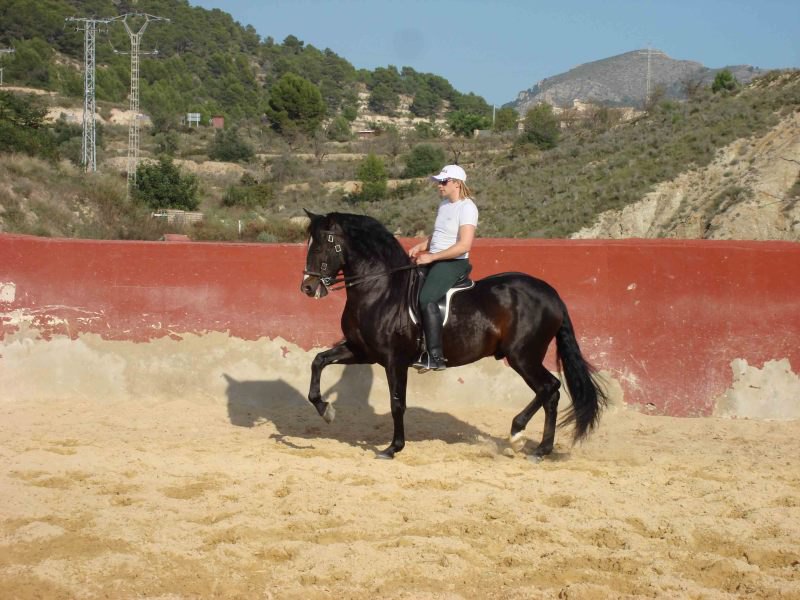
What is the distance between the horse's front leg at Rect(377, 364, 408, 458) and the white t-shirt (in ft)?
3.39

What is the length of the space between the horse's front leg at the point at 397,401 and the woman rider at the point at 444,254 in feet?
0.53

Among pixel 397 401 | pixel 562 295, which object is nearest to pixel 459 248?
pixel 397 401

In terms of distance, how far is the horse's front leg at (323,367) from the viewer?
23.8 feet

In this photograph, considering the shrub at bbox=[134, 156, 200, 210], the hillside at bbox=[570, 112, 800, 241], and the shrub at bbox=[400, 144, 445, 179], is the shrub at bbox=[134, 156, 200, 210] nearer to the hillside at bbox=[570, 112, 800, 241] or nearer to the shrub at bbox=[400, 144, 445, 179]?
the hillside at bbox=[570, 112, 800, 241]

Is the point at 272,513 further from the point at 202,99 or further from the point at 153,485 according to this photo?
the point at 202,99

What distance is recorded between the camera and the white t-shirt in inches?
282

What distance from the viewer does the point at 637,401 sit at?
29.1 feet

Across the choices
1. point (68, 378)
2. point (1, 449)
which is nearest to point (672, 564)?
point (1, 449)

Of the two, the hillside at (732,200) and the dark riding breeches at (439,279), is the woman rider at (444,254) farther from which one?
the hillside at (732,200)

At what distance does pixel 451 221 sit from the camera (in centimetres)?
721

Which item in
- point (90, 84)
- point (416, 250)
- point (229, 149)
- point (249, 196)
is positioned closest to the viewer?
point (416, 250)

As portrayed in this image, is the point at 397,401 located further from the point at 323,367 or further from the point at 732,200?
the point at 732,200

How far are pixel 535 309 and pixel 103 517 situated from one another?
3799 mm

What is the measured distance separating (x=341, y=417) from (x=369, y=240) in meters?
2.15
